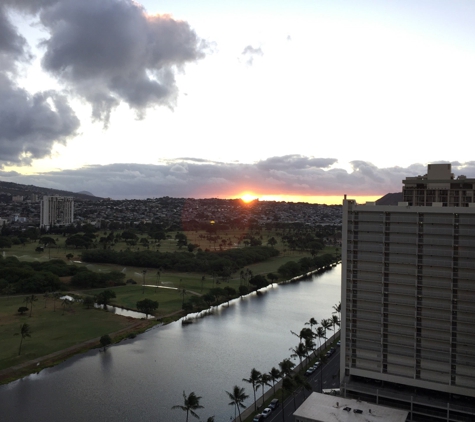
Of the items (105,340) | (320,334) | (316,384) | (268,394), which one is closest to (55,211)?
(105,340)

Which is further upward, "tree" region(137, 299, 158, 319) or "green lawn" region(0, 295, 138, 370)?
"tree" region(137, 299, 158, 319)

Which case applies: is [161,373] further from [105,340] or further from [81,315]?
[81,315]

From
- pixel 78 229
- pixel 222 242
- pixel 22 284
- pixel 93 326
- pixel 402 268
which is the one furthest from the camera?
pixel 78 229

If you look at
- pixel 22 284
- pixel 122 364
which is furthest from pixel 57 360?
pixel 22 284

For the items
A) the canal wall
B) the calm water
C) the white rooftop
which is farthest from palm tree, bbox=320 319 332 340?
the white rooftop

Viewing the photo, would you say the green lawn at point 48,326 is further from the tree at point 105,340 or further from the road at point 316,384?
the road at point 316,384

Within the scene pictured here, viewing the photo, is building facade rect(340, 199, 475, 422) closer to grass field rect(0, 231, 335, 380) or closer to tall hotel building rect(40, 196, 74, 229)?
grass field rect(0, 231, 335, 380)

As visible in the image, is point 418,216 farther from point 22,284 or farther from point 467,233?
point 22,284
